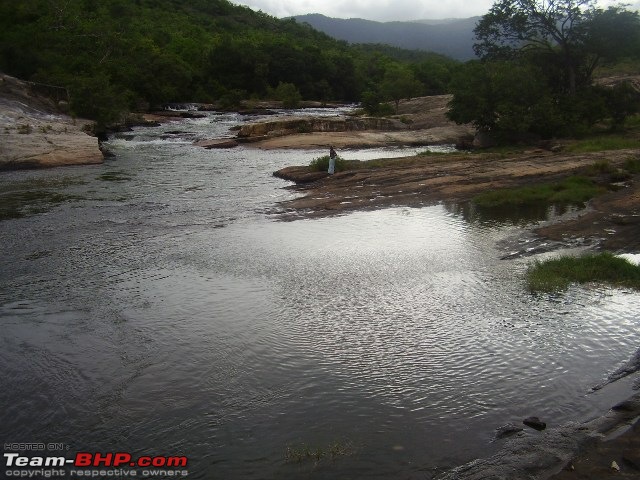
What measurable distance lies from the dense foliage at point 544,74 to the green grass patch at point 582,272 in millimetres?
22376

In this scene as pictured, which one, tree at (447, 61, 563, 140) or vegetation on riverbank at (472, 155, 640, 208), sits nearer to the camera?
vegetation on riverbank at (472, 155, 640, 208)

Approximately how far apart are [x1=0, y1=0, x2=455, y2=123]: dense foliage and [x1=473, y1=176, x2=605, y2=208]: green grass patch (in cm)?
3056

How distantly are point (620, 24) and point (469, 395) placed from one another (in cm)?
3663

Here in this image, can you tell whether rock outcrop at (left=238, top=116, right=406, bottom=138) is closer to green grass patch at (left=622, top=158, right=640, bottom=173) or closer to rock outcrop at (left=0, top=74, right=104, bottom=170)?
rock outcrop at (left=0, top=74, right=104, bottom=170)

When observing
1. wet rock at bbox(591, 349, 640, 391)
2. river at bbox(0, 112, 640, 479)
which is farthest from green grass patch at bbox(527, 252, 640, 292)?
wet rock at bbox(591, 349, 640, 391)

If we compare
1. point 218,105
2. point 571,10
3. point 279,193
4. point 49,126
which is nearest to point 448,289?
point 279,193

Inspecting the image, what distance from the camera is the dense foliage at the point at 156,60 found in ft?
156

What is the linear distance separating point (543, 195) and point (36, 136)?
2490cm

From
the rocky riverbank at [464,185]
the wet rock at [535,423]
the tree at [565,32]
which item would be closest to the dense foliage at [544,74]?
the tree at [565,32]

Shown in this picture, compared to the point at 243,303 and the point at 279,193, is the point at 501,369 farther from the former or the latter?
the point at 279,193

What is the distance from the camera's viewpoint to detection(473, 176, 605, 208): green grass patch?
2011cm

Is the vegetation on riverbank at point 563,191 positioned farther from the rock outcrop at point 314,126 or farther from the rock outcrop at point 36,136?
the rock outcrop at point 314,126

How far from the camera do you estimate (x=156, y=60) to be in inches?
2574

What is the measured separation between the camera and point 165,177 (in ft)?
86.5
